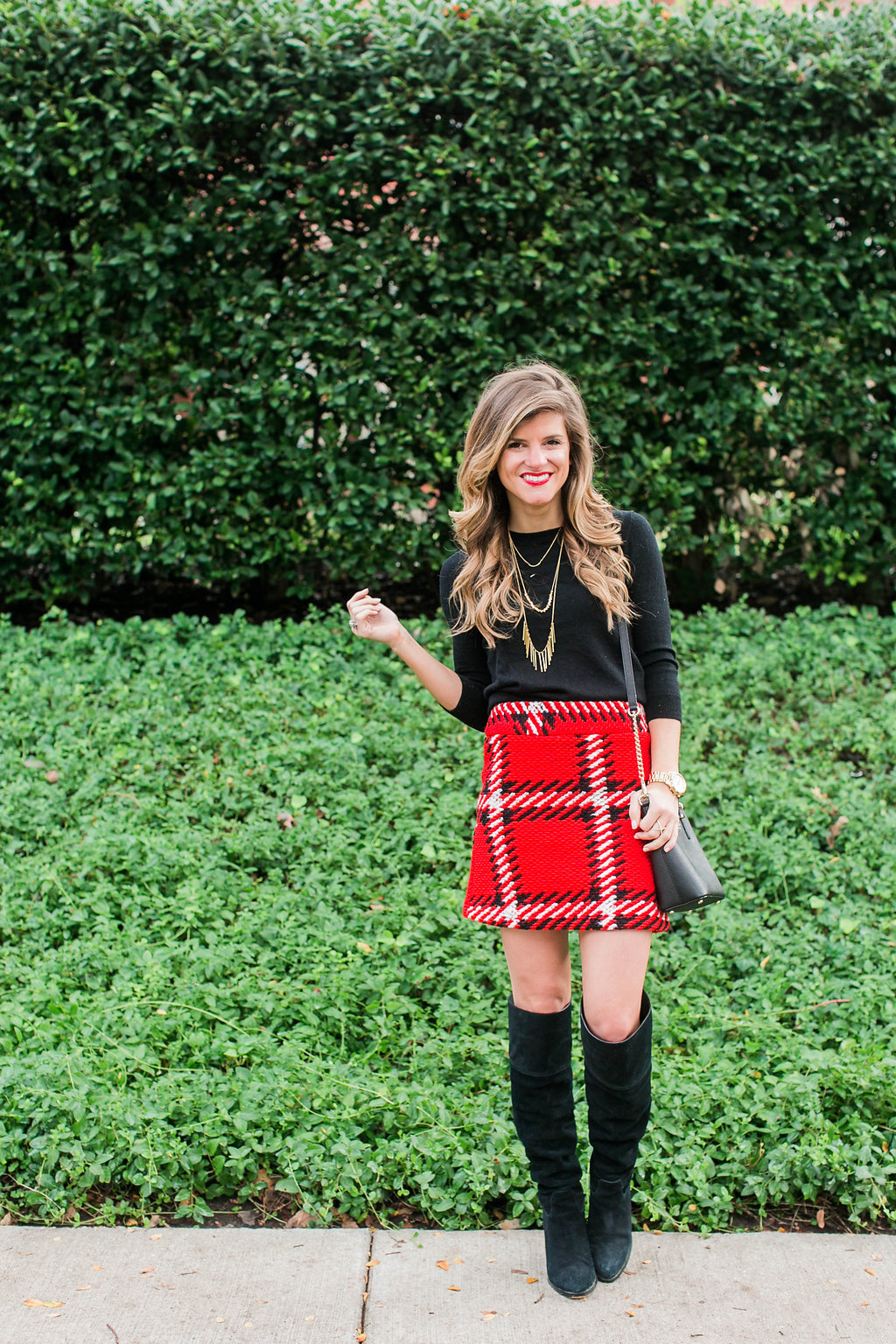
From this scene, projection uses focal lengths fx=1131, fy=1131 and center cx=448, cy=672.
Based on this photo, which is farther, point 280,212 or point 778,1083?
point 280,212

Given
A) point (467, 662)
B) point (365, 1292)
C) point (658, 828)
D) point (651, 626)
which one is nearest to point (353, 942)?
point (365, 1292)

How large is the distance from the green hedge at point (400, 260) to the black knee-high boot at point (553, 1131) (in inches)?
153

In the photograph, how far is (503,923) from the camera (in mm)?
2430

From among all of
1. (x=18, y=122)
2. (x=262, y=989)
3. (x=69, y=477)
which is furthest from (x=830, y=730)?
(x=18, y=122)

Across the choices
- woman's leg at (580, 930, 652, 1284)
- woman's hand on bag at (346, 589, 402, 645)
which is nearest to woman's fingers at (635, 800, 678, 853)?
woman's leg at (580, 930, 652, 1284)

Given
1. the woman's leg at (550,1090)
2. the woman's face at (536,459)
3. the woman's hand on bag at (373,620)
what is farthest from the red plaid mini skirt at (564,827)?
the woman's face at (536,459)

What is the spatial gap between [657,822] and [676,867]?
0.10 m

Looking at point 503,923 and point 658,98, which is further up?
point 658,98

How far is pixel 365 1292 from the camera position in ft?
8.50

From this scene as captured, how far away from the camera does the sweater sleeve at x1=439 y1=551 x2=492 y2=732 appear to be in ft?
8.86

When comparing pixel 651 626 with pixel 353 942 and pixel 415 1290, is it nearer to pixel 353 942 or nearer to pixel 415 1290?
pixel 415 1290

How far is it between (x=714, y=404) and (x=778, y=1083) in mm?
3891

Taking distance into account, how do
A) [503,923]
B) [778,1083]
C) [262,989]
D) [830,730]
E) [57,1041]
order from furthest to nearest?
[830,730] → [262,989] → [57,1041] → [778,1083] → [503,923]

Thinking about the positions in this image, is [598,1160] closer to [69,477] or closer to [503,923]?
[503,923]
